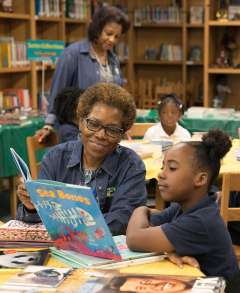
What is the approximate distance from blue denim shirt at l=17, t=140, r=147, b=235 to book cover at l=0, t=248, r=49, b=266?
0.36 m

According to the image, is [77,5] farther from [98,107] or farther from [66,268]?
[66,268]

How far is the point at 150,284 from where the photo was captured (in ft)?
5.74

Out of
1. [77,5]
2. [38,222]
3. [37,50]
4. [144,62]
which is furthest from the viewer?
[144,62]

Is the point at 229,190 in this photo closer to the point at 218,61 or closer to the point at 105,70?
the point at 105,70

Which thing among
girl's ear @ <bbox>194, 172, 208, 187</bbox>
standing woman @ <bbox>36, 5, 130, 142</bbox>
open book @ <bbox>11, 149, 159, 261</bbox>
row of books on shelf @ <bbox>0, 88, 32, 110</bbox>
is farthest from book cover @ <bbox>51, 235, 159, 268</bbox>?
row of books on shelf @ <bbox>0, 88, 32, 110</bbox>

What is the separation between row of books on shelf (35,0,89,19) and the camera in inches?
308

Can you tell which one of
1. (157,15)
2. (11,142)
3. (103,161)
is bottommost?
(11,142)

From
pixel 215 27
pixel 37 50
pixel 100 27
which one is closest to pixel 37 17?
pixel 37 50

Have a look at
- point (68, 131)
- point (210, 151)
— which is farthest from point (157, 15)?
point (210, 151)

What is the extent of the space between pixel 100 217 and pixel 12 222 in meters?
0.71

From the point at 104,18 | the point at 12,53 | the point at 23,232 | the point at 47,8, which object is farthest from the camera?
the point at 47,8

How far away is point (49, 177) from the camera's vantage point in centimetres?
268

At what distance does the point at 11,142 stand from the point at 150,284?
425cm

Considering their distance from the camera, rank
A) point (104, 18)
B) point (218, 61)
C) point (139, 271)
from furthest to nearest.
A: point (218, 61), point (104, 18), point (139, 271)
